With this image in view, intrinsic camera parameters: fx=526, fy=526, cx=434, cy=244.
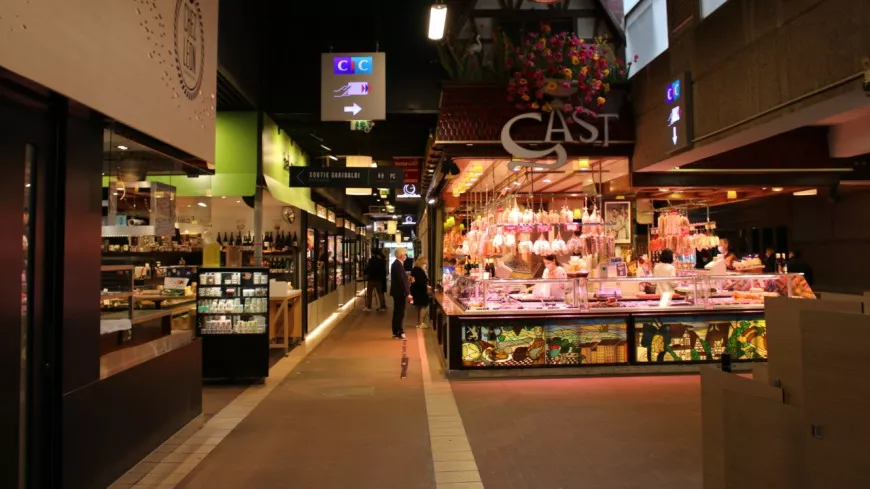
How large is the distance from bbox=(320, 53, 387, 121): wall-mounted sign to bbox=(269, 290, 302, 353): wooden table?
3.34 metres

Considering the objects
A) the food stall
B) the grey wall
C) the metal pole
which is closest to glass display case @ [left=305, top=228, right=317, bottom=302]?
the metal pole

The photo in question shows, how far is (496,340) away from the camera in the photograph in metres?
7.07

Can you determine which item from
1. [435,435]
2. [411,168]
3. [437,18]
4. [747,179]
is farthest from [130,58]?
[411,168]

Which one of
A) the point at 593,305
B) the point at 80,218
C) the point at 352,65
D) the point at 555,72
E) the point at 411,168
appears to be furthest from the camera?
the point at 411,168

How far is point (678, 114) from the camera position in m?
6.26

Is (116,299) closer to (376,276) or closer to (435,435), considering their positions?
(435,435)

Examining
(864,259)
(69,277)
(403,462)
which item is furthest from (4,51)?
(864,259)

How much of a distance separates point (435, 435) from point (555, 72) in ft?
17.4

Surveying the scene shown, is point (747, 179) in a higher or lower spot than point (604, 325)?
higher

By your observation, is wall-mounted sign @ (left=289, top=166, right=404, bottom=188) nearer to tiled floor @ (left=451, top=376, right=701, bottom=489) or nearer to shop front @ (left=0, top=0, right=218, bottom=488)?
tiled floor @ (left=451, top=376, right=701, bottom=489)

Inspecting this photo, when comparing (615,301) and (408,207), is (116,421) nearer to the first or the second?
(615,301)

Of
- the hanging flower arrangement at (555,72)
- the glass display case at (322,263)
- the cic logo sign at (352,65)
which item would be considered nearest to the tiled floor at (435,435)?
the hanging flower arrangement at (555,72)

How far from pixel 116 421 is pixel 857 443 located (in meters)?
4.24

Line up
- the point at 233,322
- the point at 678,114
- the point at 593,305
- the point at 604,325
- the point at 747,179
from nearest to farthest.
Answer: the point at 678,114 → the point at 233,322 → the point at 604,325 → the point at 593,305 → the point at 747,179
